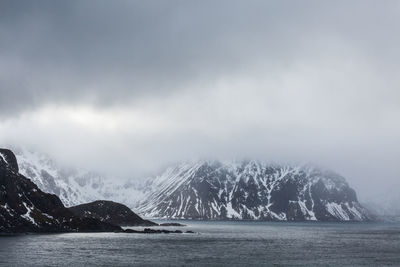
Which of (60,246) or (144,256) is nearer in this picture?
→ (144,256)

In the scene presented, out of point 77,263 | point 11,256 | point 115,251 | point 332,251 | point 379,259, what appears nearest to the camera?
point 77,263

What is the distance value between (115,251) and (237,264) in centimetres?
4754

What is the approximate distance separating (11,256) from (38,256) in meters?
6.75

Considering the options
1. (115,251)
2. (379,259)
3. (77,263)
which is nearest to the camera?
(77,263)

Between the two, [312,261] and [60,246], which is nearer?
[312,261]

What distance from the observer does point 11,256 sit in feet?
456

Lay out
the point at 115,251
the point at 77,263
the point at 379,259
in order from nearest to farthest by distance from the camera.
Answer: the point at 77,263 → the point at 379,259 → the point at 115,251

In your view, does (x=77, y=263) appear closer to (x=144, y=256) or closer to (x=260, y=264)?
(x=144, y=256)

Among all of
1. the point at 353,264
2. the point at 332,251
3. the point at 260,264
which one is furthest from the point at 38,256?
the point at 332,251

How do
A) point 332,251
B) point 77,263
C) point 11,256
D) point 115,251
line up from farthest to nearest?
point 332,251
point 115,251
point 11,256
point 77,263

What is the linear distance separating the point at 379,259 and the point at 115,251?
77127mm

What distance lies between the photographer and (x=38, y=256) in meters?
142

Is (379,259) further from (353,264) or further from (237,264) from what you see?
(237,264)

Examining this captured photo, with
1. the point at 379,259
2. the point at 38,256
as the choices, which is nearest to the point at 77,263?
the point at 38,256
